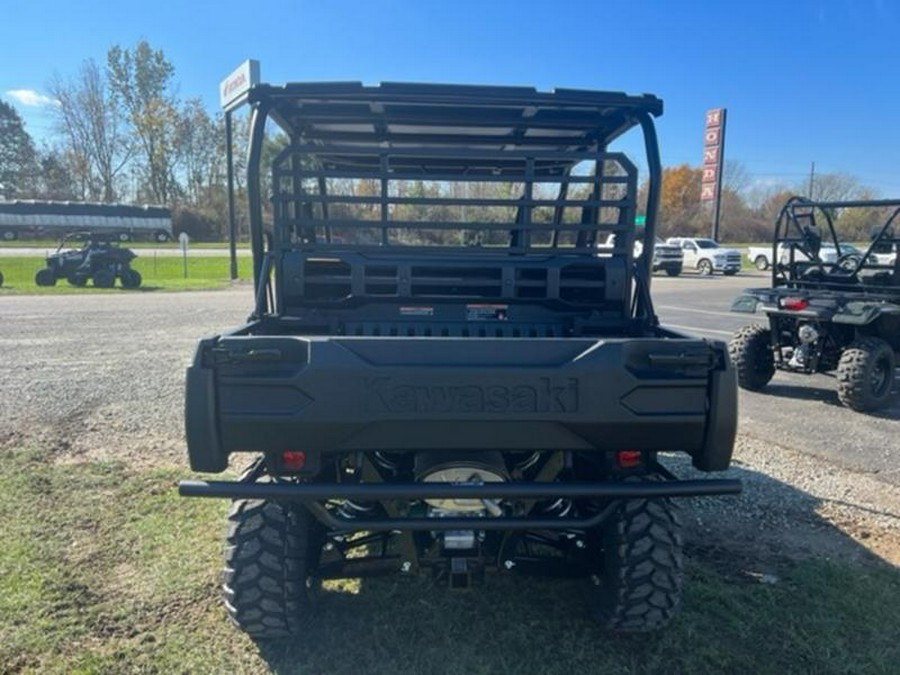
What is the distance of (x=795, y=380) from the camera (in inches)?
313

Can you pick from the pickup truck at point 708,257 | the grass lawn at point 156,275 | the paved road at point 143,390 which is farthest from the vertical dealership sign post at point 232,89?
the pickup truck at point 708,257

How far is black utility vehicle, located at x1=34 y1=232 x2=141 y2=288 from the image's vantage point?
1853 cm

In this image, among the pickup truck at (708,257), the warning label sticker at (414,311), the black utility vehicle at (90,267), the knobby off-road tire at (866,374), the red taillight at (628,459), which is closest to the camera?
the red taillight at (628,459)

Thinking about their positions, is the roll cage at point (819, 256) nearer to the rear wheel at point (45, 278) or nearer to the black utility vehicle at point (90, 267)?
the black utility vehicle at point (90, 267)

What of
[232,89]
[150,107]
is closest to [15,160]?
[150,107]

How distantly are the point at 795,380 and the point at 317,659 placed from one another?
729 centimetres

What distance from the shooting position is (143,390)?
6781mm

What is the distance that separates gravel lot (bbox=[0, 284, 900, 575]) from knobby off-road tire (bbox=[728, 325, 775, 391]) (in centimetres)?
42

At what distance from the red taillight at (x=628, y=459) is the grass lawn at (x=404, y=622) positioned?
0.81 metres

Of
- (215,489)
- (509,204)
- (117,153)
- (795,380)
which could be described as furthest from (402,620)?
(117,153)

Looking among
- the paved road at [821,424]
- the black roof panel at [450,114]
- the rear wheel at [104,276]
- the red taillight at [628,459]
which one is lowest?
the paved road at [821,424]

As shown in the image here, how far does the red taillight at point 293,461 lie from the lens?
2262mm

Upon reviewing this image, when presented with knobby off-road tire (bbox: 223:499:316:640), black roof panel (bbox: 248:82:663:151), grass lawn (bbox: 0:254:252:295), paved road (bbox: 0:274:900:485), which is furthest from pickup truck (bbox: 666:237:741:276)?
knobby off-road tire (bbox: 223:499:316:640)

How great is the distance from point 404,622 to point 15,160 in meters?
76.3
